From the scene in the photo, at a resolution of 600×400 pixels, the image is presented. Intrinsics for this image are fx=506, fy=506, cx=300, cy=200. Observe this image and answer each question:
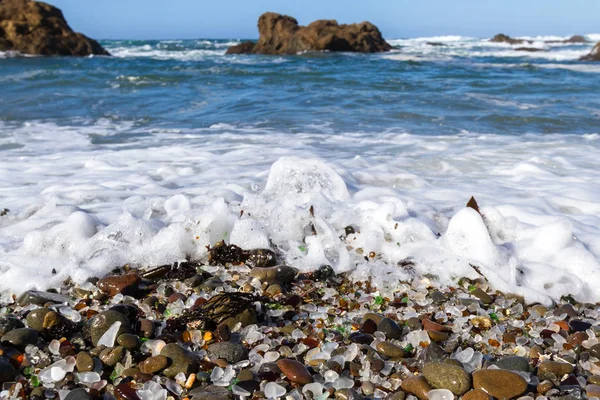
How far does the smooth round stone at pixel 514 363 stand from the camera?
156 centimetres

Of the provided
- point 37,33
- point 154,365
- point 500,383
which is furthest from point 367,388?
point 37,33

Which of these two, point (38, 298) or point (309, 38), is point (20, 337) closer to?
point (38, 298)

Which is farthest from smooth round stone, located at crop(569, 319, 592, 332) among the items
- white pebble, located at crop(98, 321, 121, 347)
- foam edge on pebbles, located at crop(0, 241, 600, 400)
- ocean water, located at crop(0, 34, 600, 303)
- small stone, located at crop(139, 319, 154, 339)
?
white pebble, located at crop(98, 321, 121, 347)

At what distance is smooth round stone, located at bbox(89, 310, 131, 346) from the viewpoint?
1693 mm

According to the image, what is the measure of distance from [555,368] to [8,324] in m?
1.79

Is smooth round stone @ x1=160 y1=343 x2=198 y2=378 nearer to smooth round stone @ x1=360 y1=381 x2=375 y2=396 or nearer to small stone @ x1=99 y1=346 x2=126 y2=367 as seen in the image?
small stone @ x1=99 y1=346 x2=126 y2=367

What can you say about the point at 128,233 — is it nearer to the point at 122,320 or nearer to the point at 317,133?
the point at 122,320

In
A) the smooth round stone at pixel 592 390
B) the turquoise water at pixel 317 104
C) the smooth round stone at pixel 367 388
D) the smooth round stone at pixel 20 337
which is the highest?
the smooth round stone at pixel 20 337

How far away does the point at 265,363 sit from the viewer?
1.61m

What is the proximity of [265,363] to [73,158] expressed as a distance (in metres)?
3.59

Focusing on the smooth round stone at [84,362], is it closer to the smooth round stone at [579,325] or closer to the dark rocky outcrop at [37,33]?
the smooth round stone at [579,325]

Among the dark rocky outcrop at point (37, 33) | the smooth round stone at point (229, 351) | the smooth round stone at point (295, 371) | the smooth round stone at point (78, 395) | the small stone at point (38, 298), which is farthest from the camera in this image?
the dark rocky outcrop at point (37, 33)

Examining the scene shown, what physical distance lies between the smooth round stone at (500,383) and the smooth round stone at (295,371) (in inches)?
19.3

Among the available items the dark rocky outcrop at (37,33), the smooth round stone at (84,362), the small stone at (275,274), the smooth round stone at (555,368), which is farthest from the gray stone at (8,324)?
the dark rocky outcrop at (37,33)
